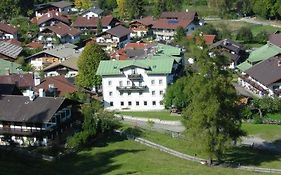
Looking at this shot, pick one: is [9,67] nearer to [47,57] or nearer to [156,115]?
[47,57]

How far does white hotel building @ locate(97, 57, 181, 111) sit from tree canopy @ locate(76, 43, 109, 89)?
3087mm

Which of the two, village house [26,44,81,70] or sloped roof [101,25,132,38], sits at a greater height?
sloped roof [101,25,132,38]

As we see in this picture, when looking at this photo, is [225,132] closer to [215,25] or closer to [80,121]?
[80,121]

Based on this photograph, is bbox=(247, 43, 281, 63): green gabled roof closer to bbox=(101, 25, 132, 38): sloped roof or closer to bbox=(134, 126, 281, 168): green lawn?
bbox=(134, 126, 281, 168): green lawn

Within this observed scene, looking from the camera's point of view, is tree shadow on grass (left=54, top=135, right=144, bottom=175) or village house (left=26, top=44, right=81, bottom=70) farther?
village house (left=26, top=44, right=81, bottom=70)

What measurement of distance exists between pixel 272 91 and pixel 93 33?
172 ft

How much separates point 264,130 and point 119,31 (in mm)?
51368

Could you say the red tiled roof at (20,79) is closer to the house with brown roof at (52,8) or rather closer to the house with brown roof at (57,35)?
the house with brown roof at (57,35)

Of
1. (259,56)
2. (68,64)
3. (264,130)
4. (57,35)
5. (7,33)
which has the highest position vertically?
(7,33)

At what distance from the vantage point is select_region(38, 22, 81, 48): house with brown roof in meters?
103

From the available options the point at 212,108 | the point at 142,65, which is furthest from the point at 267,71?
the point at 212,108

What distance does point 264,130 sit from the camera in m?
57.2

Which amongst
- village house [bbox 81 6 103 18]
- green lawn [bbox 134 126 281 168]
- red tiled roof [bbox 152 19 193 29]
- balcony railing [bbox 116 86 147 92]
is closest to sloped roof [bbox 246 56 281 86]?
balcony railing [bbox 116 86 147 92]

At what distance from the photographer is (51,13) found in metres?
119
